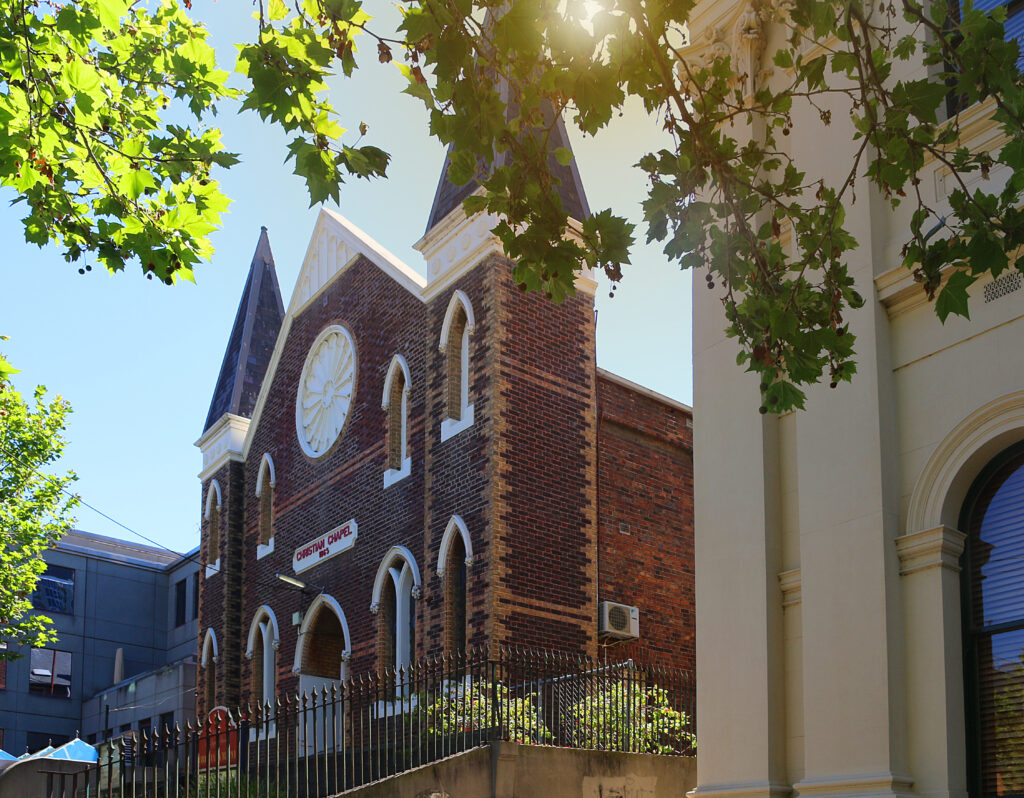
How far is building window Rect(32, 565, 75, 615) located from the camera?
133 feet

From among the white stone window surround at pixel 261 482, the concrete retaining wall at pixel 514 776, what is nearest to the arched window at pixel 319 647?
the white stone window surround at pixel 261 482

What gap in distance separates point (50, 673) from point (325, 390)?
21788mm

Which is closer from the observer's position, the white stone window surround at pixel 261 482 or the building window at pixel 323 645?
the building window at pixel 323 645

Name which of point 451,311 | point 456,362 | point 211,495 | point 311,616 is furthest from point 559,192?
point 211,495

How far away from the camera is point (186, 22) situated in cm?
1059

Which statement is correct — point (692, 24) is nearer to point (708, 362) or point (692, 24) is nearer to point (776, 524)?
point (708, 362)

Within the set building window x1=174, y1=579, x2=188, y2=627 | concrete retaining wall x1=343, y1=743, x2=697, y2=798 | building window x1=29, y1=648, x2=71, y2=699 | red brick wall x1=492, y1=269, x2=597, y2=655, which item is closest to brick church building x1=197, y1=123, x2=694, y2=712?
red brick wall x1=492, y1=269, x2=597, y2=655

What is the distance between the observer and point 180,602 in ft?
139

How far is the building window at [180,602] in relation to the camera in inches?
1646

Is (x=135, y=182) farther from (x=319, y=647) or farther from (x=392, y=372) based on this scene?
(x=319, y=647)

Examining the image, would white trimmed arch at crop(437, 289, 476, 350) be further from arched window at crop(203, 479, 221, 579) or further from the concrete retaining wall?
arched window at crop(203, 479, 221, 579)

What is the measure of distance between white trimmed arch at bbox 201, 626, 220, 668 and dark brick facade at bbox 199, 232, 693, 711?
2446mm

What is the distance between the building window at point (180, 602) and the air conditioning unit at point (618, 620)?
25.7 meters

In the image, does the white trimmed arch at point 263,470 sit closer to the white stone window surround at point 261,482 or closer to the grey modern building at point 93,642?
the white stone window surround at point 261,482
